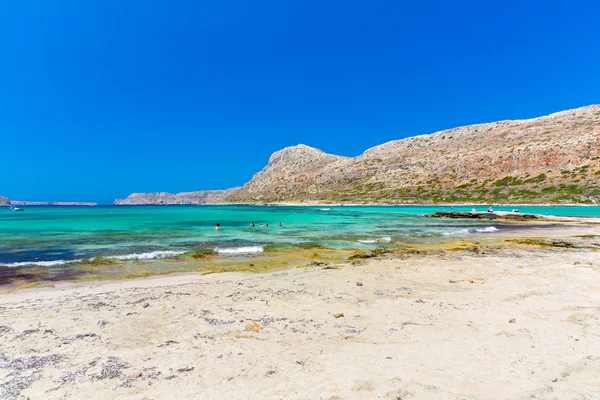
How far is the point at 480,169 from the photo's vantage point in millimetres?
126875

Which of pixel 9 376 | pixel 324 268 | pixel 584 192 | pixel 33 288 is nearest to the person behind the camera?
pixel 9 376

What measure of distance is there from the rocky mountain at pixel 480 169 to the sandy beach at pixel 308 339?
104 m

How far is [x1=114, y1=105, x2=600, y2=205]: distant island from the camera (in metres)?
104

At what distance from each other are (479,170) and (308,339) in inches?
5406

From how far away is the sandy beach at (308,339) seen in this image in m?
5.49

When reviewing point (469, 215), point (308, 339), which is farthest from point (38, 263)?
point (469, 215)

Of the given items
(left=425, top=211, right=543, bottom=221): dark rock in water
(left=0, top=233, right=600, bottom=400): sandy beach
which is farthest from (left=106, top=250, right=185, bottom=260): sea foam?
(left=425, top=211, right=543, bottom=221): dark rock in water

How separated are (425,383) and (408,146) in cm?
19405

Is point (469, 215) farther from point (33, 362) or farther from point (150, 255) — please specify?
point (33, 362)

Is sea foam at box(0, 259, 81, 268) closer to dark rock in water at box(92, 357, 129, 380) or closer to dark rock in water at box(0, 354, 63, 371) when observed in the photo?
dark rock in water at box(0, 354, 63, 371)

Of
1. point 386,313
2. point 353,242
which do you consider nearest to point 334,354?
point 386,313

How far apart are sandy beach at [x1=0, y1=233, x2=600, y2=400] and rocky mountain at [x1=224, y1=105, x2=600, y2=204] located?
341 feet

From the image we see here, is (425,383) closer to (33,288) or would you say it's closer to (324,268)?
(324,268)

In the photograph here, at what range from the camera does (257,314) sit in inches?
369
